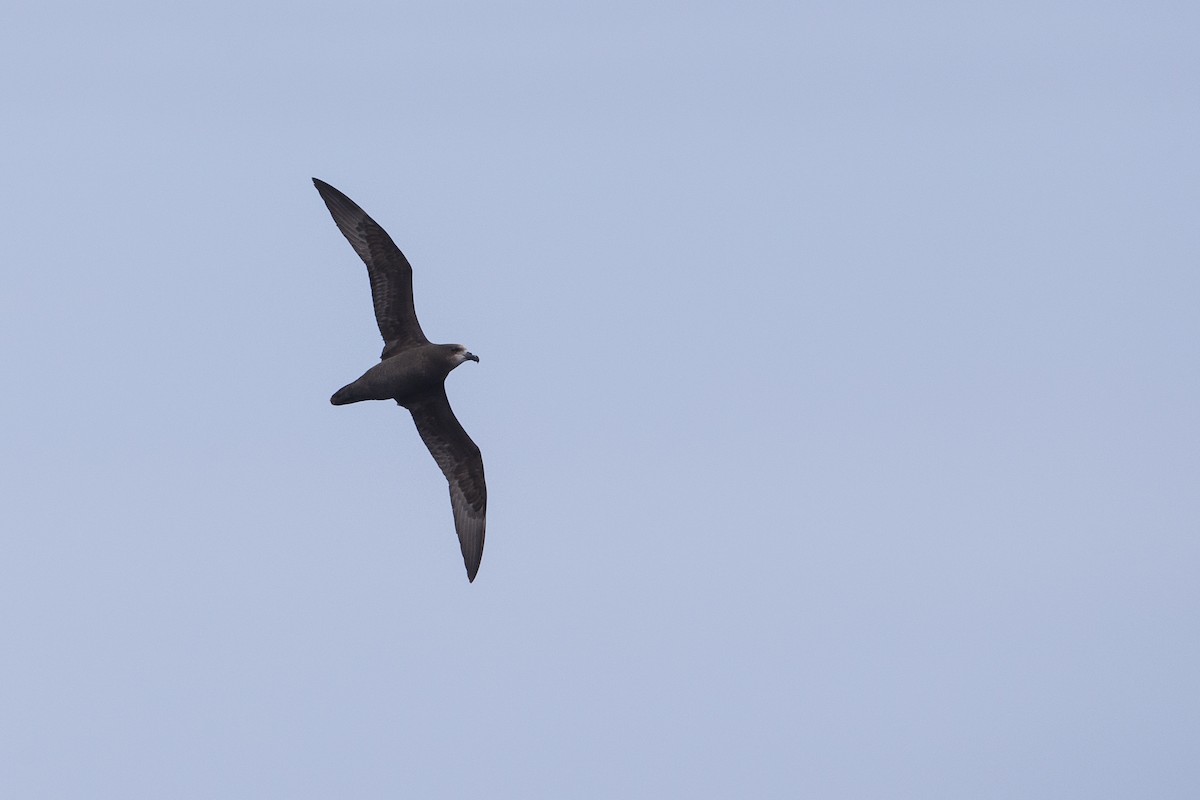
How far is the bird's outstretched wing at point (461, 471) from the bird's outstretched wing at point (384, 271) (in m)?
1.68

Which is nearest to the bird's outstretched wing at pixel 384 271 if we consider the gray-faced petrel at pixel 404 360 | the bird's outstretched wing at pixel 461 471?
the gray-faced petrel at pixel 404 360

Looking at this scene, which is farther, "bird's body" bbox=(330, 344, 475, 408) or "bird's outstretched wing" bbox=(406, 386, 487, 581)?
"bird's outstretched wing" bbox=(406, 386, 487, 581)

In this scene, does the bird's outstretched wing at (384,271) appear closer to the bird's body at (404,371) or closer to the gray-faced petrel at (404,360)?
the gray-faced petrel at (404,360)

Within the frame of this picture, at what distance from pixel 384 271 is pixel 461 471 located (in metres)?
4.52

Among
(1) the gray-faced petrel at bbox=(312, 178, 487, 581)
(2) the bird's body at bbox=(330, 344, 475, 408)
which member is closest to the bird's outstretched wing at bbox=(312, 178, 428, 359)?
(1) the gray-faced petrel at bbox=(312, 178, 487, 581)

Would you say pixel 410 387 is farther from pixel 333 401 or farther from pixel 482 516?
pixel 482 516

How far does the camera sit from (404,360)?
3212cm

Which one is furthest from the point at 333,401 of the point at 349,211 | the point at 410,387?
the point at 349,211

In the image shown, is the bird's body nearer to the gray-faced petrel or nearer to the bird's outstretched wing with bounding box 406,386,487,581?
the gray-faced petrel

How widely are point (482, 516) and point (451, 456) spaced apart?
1.36 m

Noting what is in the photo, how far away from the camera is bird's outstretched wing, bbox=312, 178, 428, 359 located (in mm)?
32406

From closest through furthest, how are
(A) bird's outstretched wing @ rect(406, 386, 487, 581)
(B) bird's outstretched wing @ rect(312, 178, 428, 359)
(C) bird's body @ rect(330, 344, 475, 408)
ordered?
(C) bird's body @ rect(330, 344, 475, 408)
(B) bird's outstretched wing @ rect(312, 178, 428, 359)
(A) bird's outstretched wing @ rect(406, 386, 487, 581)

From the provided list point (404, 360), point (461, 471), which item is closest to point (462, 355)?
point (404, 360)

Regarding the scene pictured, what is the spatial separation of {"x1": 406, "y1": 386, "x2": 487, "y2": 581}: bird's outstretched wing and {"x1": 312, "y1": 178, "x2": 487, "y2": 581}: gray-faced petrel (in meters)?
0.02
